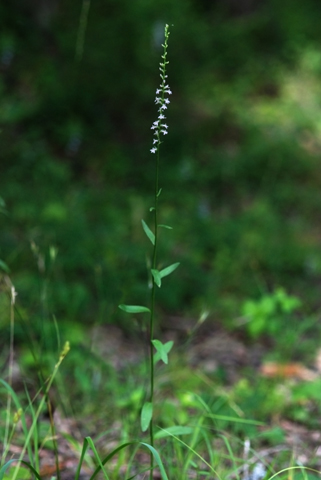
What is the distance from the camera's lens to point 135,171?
5.06 meters

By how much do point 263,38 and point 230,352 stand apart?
6001 millimetres

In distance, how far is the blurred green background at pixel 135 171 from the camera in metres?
3.48

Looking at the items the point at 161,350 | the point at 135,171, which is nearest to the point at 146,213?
the point at 135,171

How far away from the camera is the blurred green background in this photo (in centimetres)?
348

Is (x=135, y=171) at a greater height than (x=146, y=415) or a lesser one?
lesser

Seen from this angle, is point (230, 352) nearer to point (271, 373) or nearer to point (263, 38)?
point (271, 373)

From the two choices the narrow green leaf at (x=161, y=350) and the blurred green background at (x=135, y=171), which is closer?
the narrow green leaf at (x=161, y=350)

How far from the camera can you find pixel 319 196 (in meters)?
5.50

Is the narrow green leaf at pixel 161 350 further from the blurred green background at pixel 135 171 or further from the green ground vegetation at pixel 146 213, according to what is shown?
the blurred green background at pixel 135 171

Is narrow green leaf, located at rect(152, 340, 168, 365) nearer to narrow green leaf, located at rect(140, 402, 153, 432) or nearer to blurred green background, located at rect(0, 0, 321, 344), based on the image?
narrow green leaf, located at rect(140, 402, 153, 432)

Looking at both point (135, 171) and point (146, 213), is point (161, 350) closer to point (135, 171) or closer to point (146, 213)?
point (146, 213)

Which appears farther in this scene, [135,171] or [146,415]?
[135,171]

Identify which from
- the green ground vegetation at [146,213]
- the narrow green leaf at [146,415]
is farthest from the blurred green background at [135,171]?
the narrow green leaf at [146,415]

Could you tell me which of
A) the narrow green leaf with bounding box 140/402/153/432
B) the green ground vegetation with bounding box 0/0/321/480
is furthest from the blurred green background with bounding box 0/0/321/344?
the narrow green leaf with bounding box 140/402/153/432
